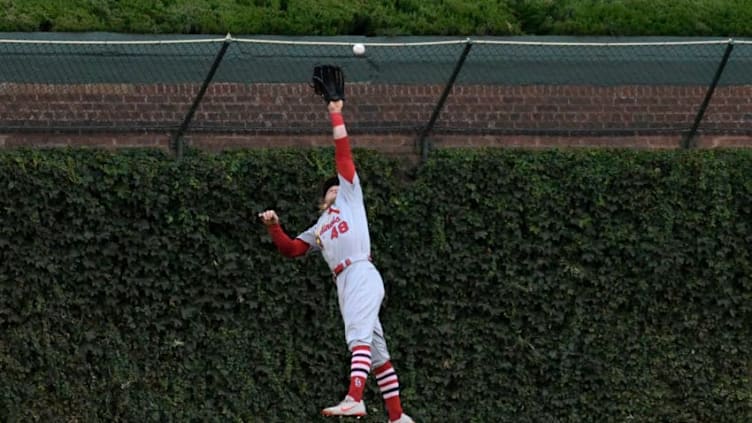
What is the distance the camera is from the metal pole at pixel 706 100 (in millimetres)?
14805

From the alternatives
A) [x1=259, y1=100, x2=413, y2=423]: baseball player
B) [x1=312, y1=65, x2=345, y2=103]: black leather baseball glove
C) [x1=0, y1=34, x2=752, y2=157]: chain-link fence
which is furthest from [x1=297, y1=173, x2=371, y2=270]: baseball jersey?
[x1=0, y1=34, x2=752, y2=157]: chain-link fence

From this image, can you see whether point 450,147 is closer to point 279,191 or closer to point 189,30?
point 279,191

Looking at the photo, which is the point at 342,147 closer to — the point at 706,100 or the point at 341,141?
the point at 341,141

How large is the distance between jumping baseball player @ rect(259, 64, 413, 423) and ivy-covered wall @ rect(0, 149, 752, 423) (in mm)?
2535

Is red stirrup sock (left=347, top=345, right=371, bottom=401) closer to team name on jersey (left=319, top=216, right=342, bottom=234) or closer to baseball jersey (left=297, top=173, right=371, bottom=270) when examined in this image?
baseball jersey (left=297, top=173, right=371, bottom=270)

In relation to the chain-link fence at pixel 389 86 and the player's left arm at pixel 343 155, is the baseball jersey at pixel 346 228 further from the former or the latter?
the chain-link fence at pixel 389 86

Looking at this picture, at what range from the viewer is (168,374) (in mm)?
13961

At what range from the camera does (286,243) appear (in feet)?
37.6

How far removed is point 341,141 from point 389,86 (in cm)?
399

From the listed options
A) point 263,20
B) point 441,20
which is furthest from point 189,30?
point 441,20

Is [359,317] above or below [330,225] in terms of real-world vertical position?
below

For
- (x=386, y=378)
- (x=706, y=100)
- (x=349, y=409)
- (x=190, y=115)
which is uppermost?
(x=190, y=115)

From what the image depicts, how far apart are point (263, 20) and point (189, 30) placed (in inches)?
32.2

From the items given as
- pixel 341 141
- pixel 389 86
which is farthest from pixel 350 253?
pixel 389 86
